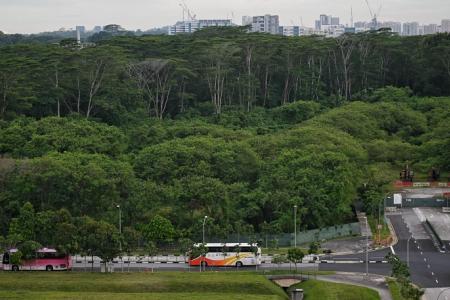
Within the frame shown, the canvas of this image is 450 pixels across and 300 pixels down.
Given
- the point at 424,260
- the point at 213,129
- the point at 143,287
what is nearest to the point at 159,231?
the point at 143,287

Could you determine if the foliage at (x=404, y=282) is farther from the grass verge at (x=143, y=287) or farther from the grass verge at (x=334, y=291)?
the grass verge at (x=143, y=287)

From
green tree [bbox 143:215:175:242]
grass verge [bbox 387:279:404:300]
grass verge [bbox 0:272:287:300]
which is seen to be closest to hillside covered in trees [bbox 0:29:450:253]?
green tree [bbox 143:215:175:242]

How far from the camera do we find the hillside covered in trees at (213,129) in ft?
191

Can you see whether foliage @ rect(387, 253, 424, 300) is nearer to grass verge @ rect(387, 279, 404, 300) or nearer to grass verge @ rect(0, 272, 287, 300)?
grass verge @ rect(387, 279, 404, 300)

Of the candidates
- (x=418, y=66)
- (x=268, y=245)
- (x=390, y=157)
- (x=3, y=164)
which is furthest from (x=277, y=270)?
(x=418, y=66)

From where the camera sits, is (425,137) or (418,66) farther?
(418,66)

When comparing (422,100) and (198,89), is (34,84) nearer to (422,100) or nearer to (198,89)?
(198,89)

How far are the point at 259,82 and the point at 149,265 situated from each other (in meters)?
52.2

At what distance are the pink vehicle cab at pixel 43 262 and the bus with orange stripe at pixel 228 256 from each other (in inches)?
310

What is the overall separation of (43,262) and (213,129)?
28.3 meters

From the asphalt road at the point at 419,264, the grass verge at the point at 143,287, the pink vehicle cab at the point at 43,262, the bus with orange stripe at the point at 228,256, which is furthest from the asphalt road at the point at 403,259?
the grass verge at the point at 143,287

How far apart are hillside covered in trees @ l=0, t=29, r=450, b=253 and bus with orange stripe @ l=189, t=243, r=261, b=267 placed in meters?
3.04

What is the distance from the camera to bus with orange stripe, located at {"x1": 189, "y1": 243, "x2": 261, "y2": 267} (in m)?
51.9

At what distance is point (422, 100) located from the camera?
95688 mm
